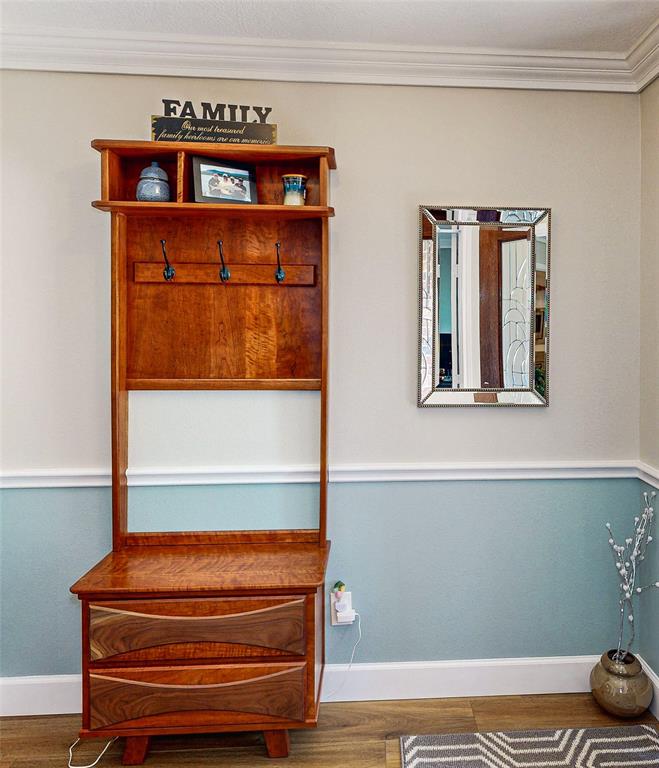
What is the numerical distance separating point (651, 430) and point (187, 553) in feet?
5.99

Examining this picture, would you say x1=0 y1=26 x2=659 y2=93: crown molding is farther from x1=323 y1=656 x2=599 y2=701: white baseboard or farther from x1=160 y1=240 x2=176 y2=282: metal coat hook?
x1=323 y1=656 x2=599 y2=701: white baseboard

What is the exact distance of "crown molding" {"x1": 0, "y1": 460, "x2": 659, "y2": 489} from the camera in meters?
2.14

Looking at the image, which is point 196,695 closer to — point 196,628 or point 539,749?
point 196,628

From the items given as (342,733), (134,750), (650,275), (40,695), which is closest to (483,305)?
(650,275)

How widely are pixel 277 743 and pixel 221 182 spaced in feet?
6.38

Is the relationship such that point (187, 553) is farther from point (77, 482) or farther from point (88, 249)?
point (88, 249)

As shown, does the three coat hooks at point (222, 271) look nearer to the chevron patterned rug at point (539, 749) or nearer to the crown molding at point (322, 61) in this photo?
the crown molding at point (322, 61)

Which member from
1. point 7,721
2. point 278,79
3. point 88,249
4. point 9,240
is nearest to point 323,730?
point 7,721

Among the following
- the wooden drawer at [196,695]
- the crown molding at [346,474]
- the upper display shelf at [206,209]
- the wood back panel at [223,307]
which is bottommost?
the wooden drawer at [196,695]

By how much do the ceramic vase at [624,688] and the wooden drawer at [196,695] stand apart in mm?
1174

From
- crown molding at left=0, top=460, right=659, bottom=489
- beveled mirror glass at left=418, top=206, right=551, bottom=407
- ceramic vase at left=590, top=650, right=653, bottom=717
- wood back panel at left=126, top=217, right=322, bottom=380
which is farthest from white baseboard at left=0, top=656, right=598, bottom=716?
wood back panel at left=126, top=217, right=322, bottom=380

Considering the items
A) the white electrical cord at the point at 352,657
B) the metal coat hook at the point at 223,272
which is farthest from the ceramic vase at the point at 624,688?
the metal coat hook at the point at 223,272

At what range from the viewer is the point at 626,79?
219cm

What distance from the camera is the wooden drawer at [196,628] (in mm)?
1734
